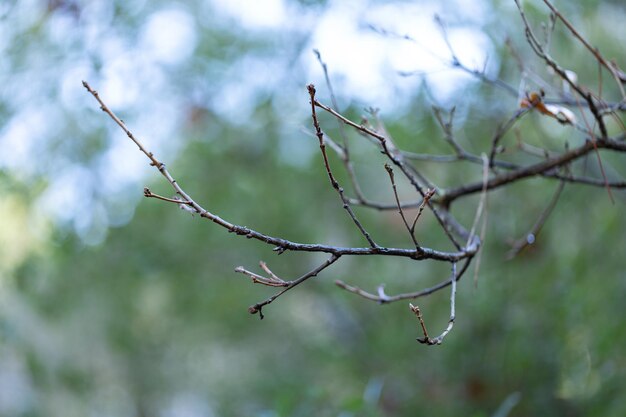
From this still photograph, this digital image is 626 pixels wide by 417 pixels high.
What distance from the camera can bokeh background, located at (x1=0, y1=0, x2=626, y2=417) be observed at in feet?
10.8

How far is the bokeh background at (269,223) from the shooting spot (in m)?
3.28

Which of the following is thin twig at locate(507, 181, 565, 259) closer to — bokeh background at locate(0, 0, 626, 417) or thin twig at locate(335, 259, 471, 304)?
thin twig at locate(335, 259, 471, 304)

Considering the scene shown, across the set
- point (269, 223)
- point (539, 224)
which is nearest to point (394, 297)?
point (539, 224)

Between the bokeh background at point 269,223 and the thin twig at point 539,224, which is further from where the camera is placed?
the bokeh background at point 269,223

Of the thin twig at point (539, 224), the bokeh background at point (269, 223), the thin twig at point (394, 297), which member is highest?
the bokeh background at point (269, 223)

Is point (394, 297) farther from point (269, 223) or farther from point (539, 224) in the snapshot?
point (269, 223)

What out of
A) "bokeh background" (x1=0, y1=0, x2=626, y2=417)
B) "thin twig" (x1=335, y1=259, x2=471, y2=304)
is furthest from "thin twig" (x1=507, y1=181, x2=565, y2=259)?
"bokeh background" (x1=0, y1=0, x2=626, y2=417)

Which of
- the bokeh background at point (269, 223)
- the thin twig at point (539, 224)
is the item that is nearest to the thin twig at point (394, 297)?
the thin twig at point (539, 224)

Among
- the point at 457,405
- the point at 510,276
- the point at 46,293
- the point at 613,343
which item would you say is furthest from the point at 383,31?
the point at 46,293

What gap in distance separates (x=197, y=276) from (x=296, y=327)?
3.42 feet

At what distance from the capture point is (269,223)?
4.00 meters

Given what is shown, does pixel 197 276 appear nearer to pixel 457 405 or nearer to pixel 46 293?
pixel 46 293

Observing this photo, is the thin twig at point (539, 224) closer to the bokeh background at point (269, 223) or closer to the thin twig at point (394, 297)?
the thin twig at point (394, 297)

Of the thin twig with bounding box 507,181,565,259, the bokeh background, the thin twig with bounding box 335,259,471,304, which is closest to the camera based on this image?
the thin twig with bounding box 335,259,471,304
